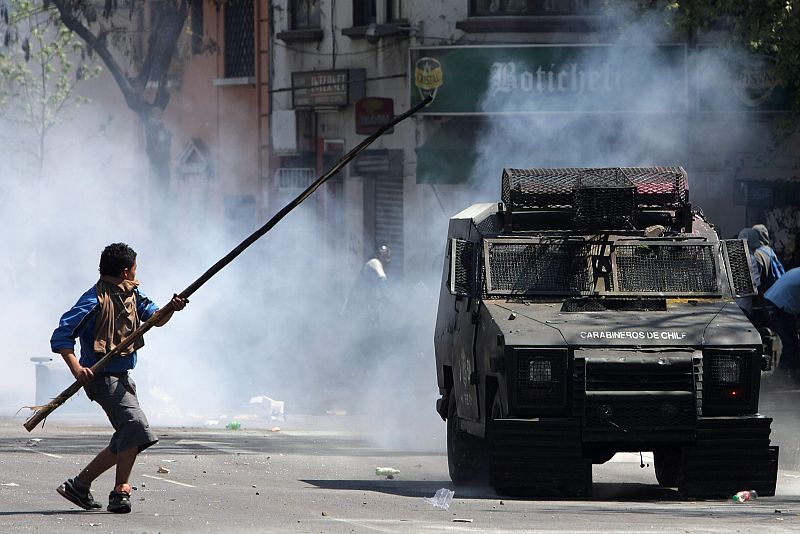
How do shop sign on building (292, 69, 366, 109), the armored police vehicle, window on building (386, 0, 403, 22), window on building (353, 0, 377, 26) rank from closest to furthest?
the armored police vehicle, window on building (386, 0, 403, 22), shop sign on building (292, 69, 366, 109), window on building (353, 0, 377, 26)

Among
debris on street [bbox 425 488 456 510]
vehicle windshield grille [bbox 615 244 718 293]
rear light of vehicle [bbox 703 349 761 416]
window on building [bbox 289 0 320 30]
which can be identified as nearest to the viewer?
debris on street [bbox 425 488 456 510]

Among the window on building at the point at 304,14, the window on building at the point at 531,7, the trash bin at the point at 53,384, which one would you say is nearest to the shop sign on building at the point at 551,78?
the window on building at the point at 531,7

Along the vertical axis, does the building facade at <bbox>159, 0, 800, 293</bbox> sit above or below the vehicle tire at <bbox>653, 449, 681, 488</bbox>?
above

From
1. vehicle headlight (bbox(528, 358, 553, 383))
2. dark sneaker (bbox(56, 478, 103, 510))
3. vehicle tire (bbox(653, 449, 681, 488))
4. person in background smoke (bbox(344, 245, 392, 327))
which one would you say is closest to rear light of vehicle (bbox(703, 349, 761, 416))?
vehicle tire (bbox(653, 449, 681, 488))

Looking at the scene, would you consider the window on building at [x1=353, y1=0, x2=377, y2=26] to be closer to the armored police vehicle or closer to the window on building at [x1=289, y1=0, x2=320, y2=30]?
the window on building at [x1=289, y1=0, x2=320, y2=30]

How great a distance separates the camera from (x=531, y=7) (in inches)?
1043

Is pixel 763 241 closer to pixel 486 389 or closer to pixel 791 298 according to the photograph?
pixel 791 298

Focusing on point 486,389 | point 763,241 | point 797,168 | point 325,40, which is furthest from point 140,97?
point 486,389

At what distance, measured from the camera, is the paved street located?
9.44m

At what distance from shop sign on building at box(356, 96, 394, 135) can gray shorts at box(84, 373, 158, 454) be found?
18.1 meters

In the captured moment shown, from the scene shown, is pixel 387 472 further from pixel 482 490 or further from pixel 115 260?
pixel 115 260

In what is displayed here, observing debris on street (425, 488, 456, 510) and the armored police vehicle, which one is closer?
debris on street (425, 488, 456, 510)

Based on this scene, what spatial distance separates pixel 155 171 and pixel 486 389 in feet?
62.5

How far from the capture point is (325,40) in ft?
99.8
